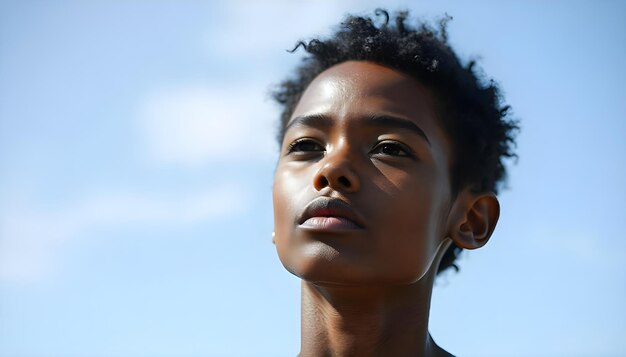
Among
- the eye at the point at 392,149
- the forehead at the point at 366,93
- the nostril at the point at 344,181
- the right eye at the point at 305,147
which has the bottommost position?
the nostril at the point at 344,181

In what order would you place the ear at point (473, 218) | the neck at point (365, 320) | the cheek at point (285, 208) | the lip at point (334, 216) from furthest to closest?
the ear at point (473, 218) < the neck at point (365, 320) < the cheek at point (285, 208) < the lip at point (334, 216)

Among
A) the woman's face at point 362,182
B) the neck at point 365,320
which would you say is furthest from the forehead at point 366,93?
the neck at point 365,320

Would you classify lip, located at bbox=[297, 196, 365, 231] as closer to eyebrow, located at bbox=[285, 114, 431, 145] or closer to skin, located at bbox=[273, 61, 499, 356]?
skin, located at bbox=[273, 61, 499, 356]

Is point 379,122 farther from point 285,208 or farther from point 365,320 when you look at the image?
point 365,320

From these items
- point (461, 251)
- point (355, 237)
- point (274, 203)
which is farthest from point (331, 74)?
point (461, 251)

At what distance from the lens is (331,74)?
391 centimetres

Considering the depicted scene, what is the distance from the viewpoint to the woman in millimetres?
3408

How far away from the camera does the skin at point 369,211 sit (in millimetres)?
3393

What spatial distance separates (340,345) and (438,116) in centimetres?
108

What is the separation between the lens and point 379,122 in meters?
3.61

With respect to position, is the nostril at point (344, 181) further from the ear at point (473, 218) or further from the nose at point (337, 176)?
the ear at point (473, 218)

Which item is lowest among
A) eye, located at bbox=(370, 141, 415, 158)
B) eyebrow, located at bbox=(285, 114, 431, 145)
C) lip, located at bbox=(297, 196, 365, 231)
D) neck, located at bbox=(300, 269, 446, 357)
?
neck, located at bbox=(300, 269, 446, 357)

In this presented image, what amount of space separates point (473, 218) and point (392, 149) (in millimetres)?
642

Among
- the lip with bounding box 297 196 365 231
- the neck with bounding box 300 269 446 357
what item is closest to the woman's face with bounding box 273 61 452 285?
the lip with bounding box 297 196 365 231
